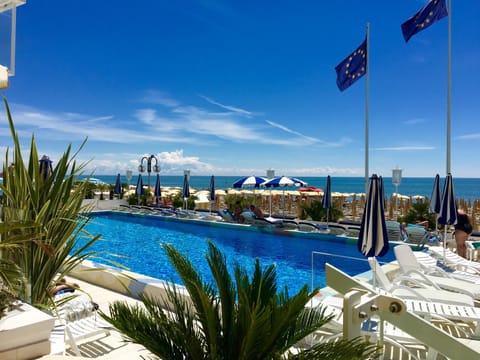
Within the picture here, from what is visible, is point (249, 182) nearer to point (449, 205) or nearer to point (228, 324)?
point (449, 205)

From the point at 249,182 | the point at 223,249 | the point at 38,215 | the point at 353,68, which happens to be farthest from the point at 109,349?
the point at 249,182

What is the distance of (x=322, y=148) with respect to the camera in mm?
76500

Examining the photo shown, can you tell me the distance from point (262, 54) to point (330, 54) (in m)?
5.29

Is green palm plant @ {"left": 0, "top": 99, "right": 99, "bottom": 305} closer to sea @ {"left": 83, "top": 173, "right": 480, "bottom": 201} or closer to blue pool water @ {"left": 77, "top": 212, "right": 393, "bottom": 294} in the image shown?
blue pool water @ {"left": 77, "top": 212, "right": 393, "bottom": 294}

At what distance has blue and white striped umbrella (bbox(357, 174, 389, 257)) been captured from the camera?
459 cm

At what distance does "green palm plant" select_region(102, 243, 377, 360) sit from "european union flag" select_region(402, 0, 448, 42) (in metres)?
10.1

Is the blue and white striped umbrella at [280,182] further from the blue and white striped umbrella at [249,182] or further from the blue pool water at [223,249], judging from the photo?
the blue pool water at [223,249]

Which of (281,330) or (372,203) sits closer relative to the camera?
(281,330)

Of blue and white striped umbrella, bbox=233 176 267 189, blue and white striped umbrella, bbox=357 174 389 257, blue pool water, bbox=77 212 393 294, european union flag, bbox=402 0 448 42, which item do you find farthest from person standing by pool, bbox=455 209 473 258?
blue and white striped umbrella, bbox=233 176 267 189

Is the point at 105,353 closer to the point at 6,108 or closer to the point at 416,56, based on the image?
the point at 6,108

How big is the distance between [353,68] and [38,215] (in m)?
10.9

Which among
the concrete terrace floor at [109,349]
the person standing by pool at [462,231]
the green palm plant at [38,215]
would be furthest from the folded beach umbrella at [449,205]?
the green palm plant at [38,215]

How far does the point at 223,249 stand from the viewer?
444 inches

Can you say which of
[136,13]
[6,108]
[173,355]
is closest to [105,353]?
[173,355]
